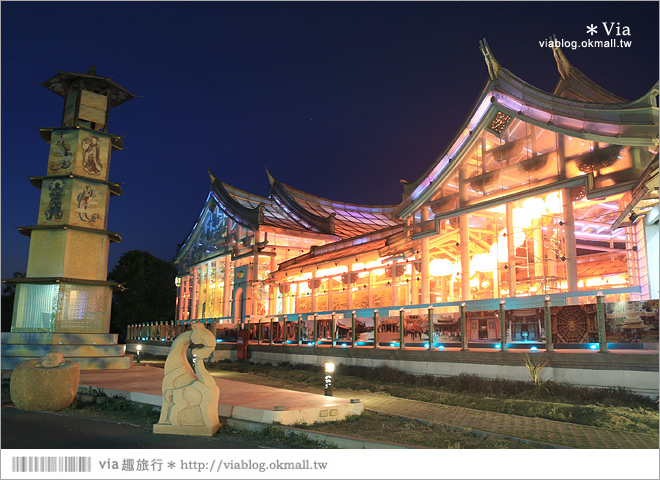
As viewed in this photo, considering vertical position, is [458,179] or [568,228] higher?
[458,179]

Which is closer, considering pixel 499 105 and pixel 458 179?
pixel 499 105

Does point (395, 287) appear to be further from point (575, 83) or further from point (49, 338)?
point (49, 338)

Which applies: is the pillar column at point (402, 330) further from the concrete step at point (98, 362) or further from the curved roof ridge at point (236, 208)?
the curved roof ridge at point (236, 208)

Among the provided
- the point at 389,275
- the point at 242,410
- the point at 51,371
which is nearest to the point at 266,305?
the point at 389,275

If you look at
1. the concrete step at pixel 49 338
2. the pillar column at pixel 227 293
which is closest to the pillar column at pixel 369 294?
the concrete step at pixel 49 338

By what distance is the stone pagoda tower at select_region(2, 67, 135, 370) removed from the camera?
20562mm

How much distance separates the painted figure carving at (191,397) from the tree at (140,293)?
2140 inches

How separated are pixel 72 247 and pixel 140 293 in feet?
141

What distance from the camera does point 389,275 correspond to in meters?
30.4

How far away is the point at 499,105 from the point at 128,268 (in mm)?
52650

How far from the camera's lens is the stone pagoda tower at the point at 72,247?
2056 cm

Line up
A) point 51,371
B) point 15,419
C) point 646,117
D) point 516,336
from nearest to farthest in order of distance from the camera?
point 15,419 → point 51,371 → point 516,336 → point 646,117

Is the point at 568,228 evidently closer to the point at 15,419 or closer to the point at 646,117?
the point at 646,117

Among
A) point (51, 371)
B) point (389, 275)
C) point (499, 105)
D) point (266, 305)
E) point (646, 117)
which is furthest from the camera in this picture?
point (266, 305)
